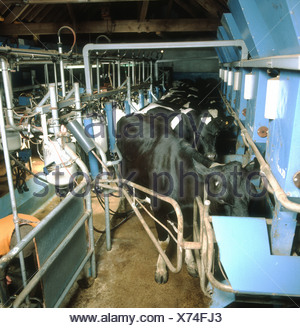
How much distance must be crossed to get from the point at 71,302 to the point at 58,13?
25.0 ft

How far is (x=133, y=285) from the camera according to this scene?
3055mm

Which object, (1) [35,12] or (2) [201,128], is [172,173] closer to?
(2) [201,128]

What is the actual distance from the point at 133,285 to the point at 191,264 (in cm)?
69

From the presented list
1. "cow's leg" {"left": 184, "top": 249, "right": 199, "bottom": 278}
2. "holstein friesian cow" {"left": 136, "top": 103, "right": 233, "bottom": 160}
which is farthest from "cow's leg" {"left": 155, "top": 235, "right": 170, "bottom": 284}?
"holstein friesian cow" {"left": 136, "top": 103, "right": 233, "bottom": 160}

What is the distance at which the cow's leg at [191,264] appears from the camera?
319 cm

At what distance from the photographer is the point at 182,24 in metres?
6.80

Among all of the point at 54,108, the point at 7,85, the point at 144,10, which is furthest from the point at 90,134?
the point at 144,10

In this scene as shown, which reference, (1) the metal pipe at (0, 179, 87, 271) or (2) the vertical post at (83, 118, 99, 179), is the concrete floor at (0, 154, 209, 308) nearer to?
(2) the vertical post at (83, 118, 99, 179)

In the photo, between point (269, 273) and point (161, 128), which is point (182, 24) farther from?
point (269, 273)

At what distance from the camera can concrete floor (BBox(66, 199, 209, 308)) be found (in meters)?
2.81

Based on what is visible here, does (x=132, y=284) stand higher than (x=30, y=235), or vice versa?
(x=30, y=235)

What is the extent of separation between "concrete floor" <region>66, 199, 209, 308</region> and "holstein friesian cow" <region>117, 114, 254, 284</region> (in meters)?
0.15

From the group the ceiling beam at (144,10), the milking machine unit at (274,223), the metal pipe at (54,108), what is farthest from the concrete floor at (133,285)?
the ceiling beam at (144,10)
